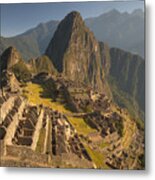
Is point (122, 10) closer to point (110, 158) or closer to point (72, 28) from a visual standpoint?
point (72, 28)

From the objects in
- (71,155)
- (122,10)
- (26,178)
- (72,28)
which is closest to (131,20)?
(122,10)

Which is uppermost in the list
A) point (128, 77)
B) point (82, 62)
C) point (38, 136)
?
point (82, 62)

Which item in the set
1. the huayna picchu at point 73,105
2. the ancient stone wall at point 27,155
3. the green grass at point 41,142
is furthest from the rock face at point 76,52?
the ancient stone wall at point 27,155

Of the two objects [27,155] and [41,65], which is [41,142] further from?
[41,65]

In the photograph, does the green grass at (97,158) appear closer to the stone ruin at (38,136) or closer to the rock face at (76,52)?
the stone ruin at (38,136)

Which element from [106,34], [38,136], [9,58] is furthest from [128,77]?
[9,58]

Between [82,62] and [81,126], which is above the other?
[82,62]

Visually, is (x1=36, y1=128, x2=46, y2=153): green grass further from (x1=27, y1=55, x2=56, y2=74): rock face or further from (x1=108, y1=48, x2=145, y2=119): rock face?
(x1=108, y1=48, x2=145, y2=119): rock face
